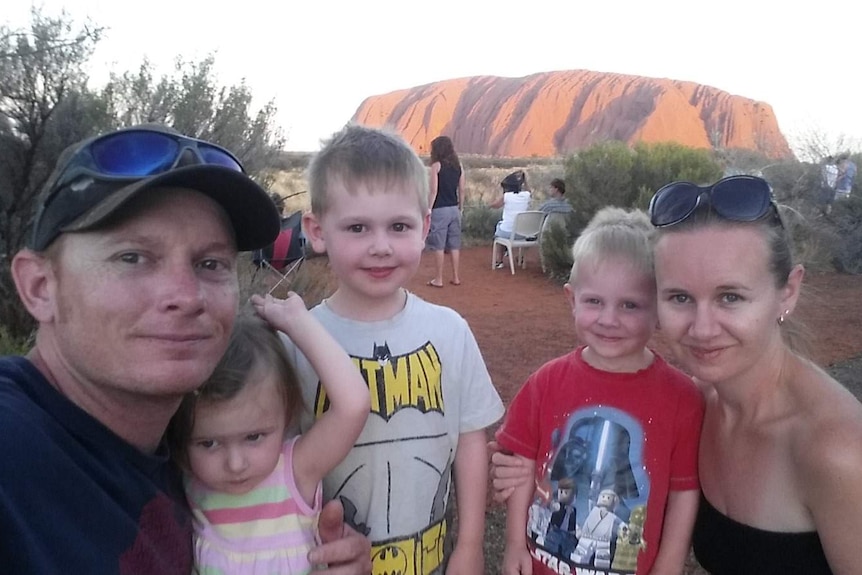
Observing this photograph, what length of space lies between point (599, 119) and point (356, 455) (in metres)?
59.0

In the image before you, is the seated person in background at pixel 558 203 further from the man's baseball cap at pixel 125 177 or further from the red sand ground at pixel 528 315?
the man's baseball cap at pixel 125 177

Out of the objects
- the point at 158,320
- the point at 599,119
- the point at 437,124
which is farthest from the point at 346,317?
the point at 437,124

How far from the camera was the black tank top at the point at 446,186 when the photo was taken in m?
10.3

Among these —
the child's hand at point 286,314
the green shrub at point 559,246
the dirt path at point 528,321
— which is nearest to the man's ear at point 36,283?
the child's hand at point 286,314

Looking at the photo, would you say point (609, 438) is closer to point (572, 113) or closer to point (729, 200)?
point (729, 200)

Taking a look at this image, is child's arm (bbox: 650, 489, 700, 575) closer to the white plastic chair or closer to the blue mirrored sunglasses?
the blue mirrored sunglasses

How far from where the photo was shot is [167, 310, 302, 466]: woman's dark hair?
5.36 ft

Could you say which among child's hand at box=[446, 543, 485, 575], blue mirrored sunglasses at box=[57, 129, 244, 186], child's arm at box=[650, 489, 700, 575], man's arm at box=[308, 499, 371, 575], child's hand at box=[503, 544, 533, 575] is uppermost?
blue mirrored sunglasses at box=[57, 129, 244, 186]

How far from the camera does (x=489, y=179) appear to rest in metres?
27.8

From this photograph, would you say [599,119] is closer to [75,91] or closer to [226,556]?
[75,91]

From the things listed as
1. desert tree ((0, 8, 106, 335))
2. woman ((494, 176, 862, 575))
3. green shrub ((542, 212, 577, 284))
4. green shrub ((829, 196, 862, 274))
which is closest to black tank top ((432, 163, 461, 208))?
green shrub ((542, 212, 577, 284))

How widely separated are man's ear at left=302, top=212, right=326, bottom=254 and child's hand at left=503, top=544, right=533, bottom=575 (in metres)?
1.15

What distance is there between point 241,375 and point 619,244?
3.93 feet

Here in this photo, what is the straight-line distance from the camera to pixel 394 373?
189cm
